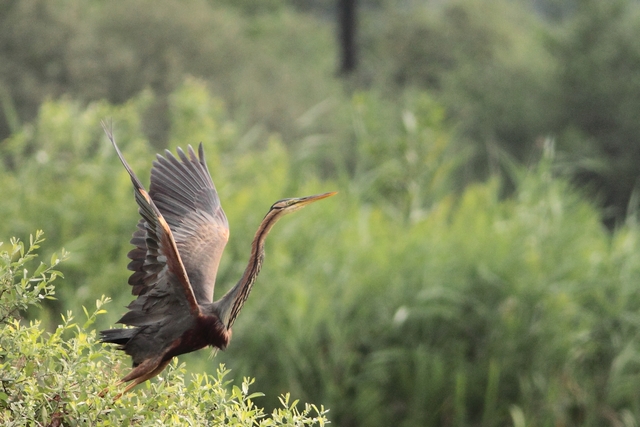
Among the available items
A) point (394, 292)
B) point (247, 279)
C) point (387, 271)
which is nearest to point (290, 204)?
point (247, 279)

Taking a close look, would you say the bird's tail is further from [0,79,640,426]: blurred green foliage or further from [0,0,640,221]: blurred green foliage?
[0,0,640,221]: blurred green foliage

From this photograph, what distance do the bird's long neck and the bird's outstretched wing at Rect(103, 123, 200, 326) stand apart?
0.27 ft

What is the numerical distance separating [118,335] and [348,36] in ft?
81.2

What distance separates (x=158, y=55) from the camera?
1889cm

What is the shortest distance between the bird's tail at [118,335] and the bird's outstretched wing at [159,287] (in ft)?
0.08

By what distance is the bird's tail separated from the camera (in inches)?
108

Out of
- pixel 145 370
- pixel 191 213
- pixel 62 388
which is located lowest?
pixel 145 370

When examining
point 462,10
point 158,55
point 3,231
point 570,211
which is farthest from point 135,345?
point 462,10

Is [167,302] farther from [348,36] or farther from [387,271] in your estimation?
[348,36]

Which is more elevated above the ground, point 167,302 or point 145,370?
point 167,302

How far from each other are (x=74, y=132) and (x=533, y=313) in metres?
4.15

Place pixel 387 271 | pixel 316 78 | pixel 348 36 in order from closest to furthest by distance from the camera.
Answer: pixel 387 271, pixel 316 78, pixel 348 36

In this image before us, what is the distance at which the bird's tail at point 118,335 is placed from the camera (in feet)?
9.04

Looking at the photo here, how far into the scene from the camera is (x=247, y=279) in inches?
105
